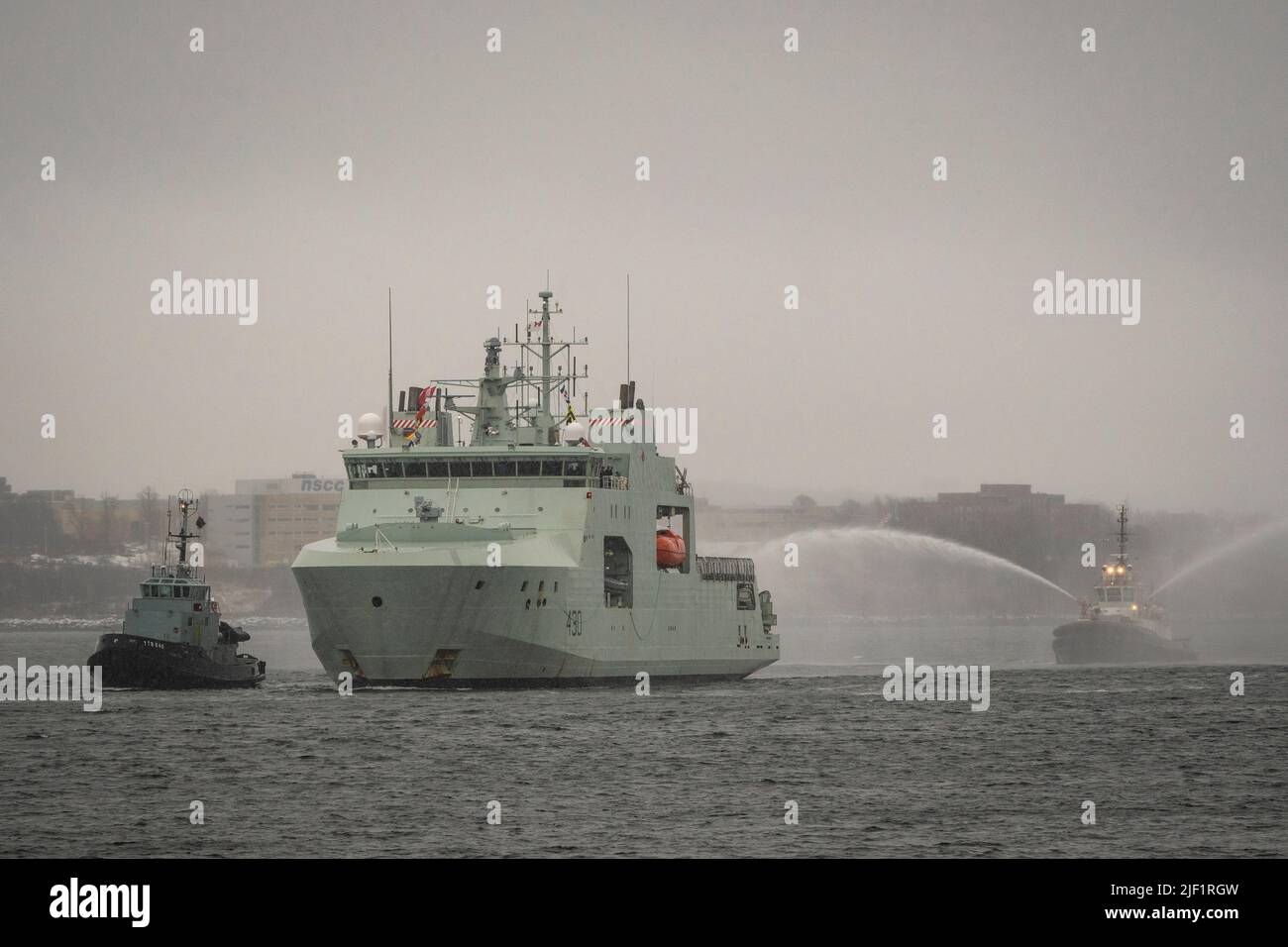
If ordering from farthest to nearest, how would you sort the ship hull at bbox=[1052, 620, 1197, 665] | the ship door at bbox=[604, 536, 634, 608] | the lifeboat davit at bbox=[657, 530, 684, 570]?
the ship hull at bbox=[1052, 620, 1197, 665], the lifeboat davit at bbox=[657, 530, 684, 570], the ship door at bbox=[604, 536, 634, 608]

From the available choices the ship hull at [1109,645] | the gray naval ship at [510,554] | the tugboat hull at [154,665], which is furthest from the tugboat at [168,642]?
the ship hull at [1109,645]

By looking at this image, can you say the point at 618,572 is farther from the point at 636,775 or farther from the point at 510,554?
the point at 636,775

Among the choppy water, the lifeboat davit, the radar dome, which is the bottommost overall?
the choppy water

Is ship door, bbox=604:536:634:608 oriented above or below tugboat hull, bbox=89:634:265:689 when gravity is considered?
above

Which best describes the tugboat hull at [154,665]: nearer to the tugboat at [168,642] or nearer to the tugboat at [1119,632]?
the tugboat at [168,642]

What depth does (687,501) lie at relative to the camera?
225 ft

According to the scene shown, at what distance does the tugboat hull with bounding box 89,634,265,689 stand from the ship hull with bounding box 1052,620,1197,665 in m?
48.1

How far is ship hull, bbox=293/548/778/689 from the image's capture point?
53.8 m

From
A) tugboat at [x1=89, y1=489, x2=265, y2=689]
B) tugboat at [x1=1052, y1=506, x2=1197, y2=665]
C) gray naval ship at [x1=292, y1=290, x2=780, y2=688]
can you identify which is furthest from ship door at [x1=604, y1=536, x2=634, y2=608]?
tugboat at [x1=1052, y1=506, x2=1197, y2=665]

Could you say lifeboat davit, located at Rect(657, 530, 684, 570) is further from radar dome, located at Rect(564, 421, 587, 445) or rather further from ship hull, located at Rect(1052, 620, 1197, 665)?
ship hull, located at Rect(1052, 620, 1197, 665)

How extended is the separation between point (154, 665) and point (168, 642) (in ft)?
3.26

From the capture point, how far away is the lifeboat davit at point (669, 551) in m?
66.6

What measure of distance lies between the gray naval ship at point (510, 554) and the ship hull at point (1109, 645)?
31.4 metres

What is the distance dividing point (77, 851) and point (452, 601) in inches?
968
